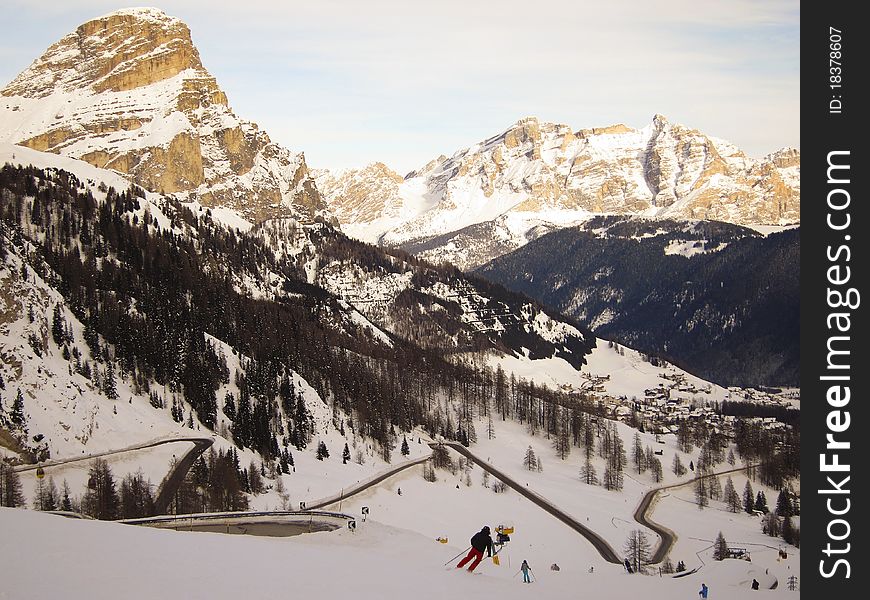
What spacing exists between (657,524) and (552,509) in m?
16.0

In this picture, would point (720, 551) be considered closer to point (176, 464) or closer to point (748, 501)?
point (748, 501)

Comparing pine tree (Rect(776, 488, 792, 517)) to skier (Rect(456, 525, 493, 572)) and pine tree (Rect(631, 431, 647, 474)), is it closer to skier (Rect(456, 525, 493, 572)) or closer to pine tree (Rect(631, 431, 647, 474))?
pine tree (Rect(631, 431, 647, 474))

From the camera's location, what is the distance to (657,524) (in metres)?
125

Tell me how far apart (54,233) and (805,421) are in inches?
7133

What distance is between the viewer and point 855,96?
47469mm

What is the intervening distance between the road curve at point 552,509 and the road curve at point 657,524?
5.46 meters

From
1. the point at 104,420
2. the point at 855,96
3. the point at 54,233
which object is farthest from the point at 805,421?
the point at 54,233

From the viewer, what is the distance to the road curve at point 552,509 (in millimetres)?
102438

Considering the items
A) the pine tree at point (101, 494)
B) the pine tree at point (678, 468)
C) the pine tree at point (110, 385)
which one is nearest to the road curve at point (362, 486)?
the pine tree at point (101, 494)

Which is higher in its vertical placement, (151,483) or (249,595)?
(249,595)

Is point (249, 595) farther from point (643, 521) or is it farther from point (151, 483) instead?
point (643, 521)

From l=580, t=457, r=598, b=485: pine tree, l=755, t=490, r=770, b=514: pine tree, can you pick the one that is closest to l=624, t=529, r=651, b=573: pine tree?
l=755, t=490, r=770, b=514: pine tree

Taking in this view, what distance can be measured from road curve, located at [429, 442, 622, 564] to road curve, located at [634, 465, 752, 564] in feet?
17.9

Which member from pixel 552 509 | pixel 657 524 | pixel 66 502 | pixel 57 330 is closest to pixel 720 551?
pixel 657 524
